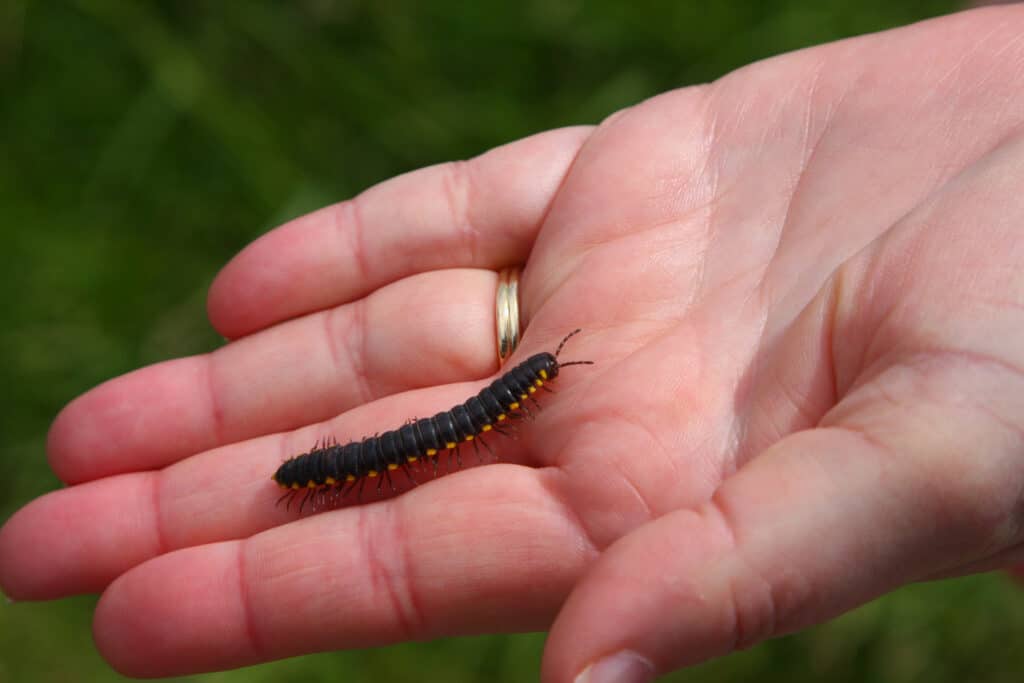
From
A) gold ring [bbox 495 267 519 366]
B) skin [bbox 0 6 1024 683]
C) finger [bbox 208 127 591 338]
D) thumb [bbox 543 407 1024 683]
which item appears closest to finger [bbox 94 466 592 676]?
skin [bbox 0 6 1024 683]

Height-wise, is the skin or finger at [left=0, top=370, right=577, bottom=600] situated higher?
the skin

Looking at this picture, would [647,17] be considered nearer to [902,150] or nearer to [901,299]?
[902,150]

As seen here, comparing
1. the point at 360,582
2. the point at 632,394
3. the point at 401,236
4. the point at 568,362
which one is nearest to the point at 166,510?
the point at 360,582

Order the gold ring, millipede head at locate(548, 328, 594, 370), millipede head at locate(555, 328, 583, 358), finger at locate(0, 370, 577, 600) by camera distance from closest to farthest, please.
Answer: millipede head at locate(548, 328, 594, 370)
millipede head at locate(555, 328, 583, 358)
finger at locate(0, 370, 577, 600)
the gold ring

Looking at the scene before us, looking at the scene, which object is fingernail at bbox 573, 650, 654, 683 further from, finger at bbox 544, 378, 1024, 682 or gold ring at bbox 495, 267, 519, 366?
gold ring at bbox 495, 267, 519, 366

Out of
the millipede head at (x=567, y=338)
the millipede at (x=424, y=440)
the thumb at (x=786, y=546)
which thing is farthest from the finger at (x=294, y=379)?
the thumb at (x=786, y=546)

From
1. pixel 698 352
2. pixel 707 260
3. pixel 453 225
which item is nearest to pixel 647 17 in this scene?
pixel 453 225

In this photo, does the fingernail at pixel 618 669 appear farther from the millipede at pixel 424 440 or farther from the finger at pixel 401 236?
the finger at pixel 401 236
